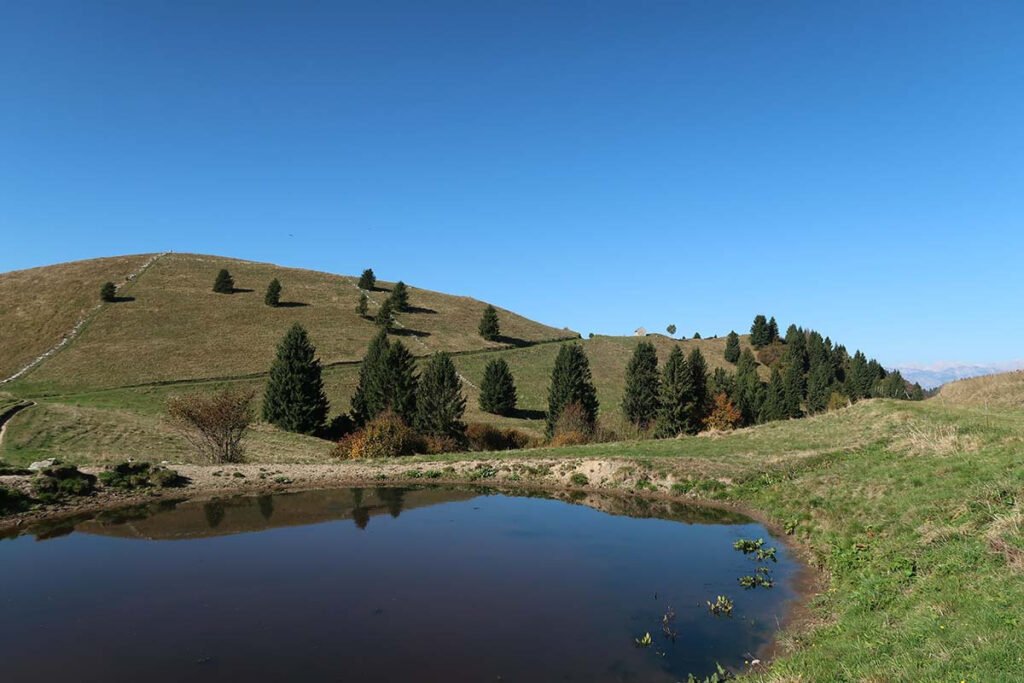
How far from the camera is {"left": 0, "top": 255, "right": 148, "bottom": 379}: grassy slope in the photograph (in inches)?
2808

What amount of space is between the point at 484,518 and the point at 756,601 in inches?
462

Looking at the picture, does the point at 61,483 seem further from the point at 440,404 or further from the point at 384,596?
the point at 440,404

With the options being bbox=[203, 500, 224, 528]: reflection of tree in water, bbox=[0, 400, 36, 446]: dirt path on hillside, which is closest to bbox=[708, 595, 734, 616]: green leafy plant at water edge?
bbox=[203, 500, 224, 528]: reflection of tree in water

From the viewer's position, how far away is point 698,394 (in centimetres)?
7675

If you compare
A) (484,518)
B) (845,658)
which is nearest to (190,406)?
(484,518)

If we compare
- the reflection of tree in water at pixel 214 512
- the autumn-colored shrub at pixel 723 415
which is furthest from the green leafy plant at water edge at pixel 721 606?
the autumn-colored shrub at pixel 723 415

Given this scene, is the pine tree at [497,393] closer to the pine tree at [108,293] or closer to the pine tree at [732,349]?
the pine tree at [108,293]

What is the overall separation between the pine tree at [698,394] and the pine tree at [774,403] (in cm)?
1478

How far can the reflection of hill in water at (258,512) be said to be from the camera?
2178cm

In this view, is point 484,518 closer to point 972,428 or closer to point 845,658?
point 845,658

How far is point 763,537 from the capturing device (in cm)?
2084

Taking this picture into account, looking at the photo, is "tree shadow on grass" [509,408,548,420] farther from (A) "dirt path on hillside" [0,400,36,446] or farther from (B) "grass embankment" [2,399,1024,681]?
(A) "dirt path on hillside" [0,400,36,446]

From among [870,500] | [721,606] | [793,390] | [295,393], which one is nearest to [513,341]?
[793,390]

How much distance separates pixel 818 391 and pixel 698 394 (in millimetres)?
39975
